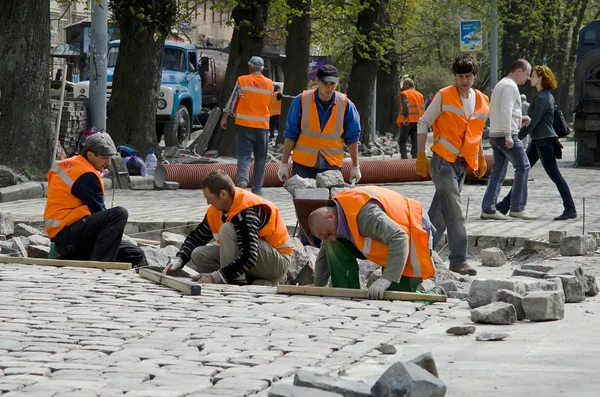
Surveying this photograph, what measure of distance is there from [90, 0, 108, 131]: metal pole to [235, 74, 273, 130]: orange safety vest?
318cm

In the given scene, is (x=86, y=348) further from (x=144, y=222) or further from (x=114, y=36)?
(x=114, y=36)

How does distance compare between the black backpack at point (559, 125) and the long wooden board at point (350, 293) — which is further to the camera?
the black backpack at point (559, 125)

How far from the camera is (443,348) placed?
254 inches

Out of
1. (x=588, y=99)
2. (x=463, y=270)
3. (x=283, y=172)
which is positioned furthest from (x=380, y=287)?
(x=588, y=99)

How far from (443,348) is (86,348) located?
1816 millimetres

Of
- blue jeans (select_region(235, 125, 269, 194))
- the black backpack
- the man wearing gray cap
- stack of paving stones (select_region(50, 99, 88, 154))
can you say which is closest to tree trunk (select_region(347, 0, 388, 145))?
stack of paving stones (select_region(50, 99, 88, 154))

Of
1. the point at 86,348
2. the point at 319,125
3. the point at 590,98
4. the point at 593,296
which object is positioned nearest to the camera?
the point at 86,348

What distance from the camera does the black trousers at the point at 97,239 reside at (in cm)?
996

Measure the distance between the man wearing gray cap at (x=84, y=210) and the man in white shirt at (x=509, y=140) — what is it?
16.8 ft

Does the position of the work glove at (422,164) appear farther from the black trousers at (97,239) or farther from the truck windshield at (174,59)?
the truck windshield at (174,59)

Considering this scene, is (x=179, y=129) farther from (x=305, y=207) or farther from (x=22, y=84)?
(x=305, y=207)

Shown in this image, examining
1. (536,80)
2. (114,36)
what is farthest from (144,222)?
(114,36)

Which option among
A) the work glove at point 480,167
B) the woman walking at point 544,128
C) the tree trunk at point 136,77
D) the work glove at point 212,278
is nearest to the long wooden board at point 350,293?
the work glove at point 212,278

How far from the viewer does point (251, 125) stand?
1681cm
